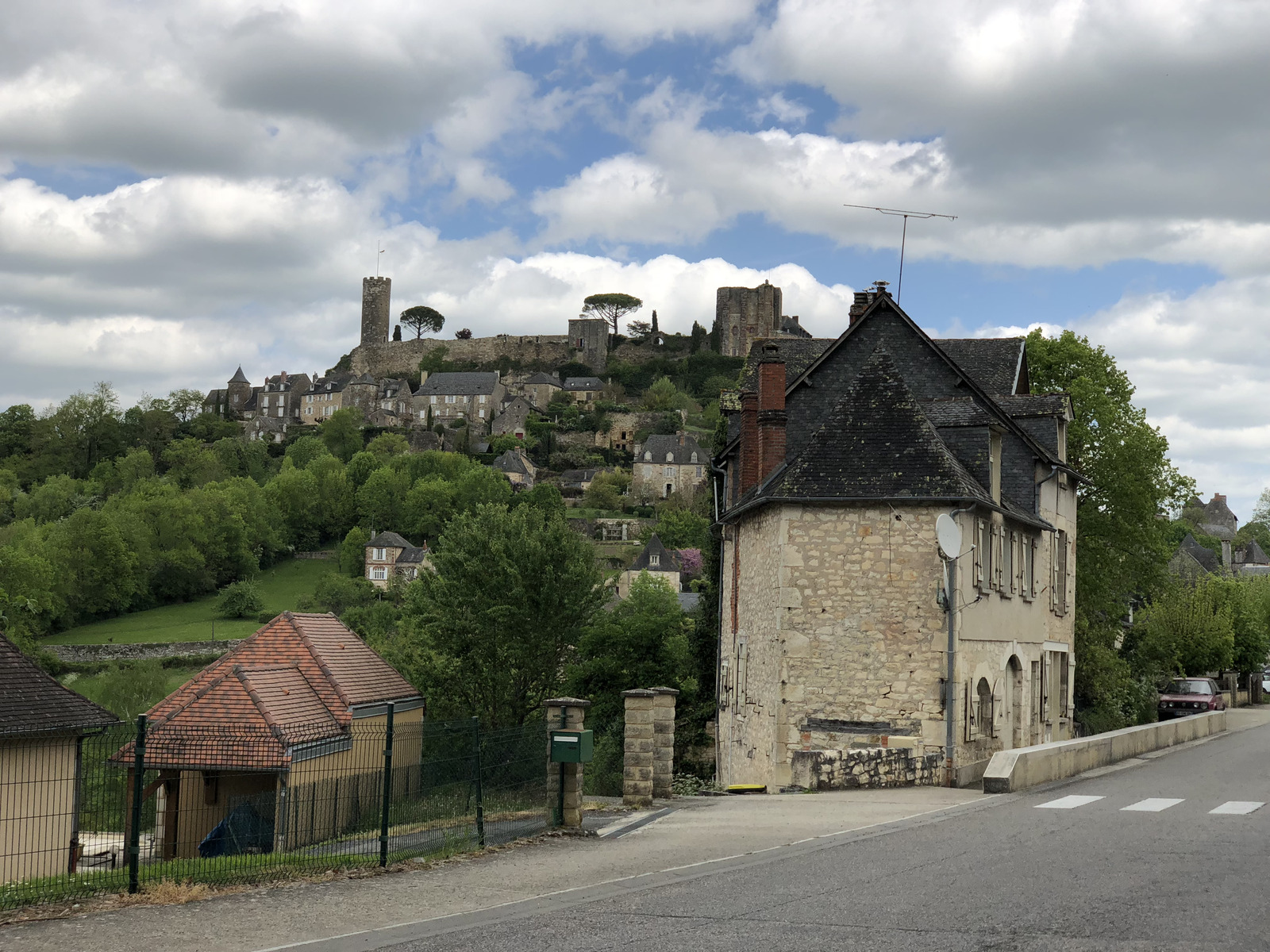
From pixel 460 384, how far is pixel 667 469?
43273 mm

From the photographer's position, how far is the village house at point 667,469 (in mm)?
142625

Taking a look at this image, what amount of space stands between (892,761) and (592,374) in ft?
532

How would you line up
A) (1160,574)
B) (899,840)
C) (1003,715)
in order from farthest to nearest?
(1160,574) < (1003,715) < (899,840)

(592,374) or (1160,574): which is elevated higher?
(592,374)

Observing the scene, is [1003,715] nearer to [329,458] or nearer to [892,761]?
[892,761]

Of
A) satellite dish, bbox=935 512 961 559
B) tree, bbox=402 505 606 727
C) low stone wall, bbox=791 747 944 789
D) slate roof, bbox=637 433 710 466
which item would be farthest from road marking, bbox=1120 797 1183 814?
slate roof, bbox=637 433 710 466

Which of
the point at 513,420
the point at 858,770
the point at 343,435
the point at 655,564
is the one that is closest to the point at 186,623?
the point at 655,564

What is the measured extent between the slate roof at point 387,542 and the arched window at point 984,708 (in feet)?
333

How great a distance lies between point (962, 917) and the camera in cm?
925

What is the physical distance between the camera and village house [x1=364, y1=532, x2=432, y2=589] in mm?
119562

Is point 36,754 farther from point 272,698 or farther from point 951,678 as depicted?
point 951,678

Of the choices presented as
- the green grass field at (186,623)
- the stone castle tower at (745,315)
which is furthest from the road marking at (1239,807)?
the stone castle tower at (745,315)

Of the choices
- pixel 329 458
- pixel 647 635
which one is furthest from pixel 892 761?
pixel 329 458

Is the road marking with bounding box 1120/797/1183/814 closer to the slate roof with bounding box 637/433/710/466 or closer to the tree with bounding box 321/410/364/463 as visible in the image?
the slate roof with bounding box 637/433/710/466
